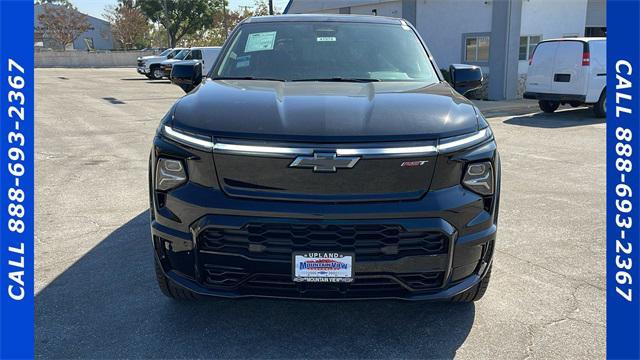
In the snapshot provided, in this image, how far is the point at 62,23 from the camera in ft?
195

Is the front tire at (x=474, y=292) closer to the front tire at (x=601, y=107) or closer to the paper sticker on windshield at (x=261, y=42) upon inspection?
the paper sticker on windshield at (x=261, y=42)

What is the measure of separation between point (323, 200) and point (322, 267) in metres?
0.32

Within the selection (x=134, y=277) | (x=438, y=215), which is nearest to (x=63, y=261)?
(x=134, y=277)

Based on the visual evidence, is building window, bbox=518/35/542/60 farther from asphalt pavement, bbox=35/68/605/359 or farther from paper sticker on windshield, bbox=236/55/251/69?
paper sticker on windshield, bbox=236/55/251/69

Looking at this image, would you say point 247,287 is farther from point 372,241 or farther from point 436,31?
point 436,31

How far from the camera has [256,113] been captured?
276 centimetres

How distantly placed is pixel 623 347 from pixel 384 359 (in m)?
1.22

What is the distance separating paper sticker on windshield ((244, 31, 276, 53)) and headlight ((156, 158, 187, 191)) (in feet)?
5.34

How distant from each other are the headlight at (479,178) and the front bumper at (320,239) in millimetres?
43

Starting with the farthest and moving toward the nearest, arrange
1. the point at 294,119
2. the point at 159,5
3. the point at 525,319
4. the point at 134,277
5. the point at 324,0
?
the point at 159,5 < the point at 324,0 < the point at 134,277 < the point at 525,319 < the point at 294,119

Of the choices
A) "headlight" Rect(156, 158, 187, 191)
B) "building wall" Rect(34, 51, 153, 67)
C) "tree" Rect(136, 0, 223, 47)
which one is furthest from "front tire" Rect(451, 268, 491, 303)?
"tree" Rect(136, 0, 223, 47)

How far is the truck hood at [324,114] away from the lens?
2604mm

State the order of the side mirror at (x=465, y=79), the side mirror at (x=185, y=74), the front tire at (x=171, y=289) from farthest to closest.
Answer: the side mirror at (x=185, y=74)
the side mirror at (x=465, y=79)
the front tire at (x=171, y=289)

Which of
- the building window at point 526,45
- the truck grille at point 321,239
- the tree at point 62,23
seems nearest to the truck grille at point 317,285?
the truck grille at point 321,239
